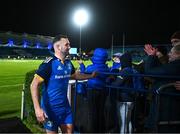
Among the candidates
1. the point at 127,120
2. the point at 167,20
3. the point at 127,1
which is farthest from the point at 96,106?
the point at 127,1

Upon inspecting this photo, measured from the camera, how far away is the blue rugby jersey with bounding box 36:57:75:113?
4.93 meters

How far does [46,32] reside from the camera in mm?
85438

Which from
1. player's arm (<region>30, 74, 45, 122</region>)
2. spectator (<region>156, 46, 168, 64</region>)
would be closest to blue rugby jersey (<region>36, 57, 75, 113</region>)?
player's arm (<region>30, 74, 45, 122</region>)

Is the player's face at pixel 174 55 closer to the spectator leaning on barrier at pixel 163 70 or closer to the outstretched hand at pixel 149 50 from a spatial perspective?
the spectator leaning on barrier at pixel 163 70

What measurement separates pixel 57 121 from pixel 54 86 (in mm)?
515

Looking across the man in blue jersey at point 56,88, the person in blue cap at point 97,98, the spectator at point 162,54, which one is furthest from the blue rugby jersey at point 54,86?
the spectator at point 162,54

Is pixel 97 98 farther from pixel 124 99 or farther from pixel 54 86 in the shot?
pixel 54 86

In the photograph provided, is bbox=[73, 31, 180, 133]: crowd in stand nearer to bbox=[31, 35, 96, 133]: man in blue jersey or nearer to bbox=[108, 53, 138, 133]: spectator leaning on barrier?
bbox=[108, 53, 138, 133]: spectator leaning on barrier

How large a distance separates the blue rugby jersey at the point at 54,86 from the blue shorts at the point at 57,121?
0.09m

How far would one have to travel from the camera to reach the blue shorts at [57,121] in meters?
4.98

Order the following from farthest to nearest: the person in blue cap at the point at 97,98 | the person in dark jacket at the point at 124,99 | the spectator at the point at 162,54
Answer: the person in blue cap at the point at 97,98, the spectator at the point at 162,54, the person in dark jacket at the point at 124,99

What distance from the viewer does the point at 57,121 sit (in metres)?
5.01

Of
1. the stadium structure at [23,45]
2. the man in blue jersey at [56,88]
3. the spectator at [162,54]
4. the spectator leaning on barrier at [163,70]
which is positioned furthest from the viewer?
the stadium structure at [23,45]

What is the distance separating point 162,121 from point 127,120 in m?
1.59
